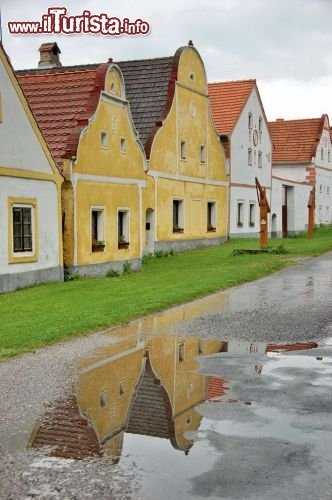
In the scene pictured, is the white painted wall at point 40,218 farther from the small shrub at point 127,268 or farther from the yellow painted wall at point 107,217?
the small shrub at point 127,268

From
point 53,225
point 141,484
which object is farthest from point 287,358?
point 53,225

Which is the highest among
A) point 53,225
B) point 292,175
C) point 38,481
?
point 292,175

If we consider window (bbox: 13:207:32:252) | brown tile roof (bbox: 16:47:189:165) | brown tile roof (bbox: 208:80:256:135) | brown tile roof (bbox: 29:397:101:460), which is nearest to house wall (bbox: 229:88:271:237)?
brown tile roof (bbox: 208:80:256:135)

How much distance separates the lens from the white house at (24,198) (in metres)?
18.7

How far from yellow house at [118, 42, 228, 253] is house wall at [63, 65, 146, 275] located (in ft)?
16.2

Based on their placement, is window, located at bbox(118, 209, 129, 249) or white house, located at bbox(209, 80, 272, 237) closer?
window, located at bbox(118, 209, 129, 249)

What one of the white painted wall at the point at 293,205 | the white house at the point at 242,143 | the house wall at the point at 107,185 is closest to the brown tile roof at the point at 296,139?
the white painted wall at the point at 293,205

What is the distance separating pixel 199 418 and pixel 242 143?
35.5m

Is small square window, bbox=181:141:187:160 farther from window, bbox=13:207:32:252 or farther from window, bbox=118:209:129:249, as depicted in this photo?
window, bbox=13:207:32:252

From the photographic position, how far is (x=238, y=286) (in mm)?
19703

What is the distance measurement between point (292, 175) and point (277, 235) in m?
10.5

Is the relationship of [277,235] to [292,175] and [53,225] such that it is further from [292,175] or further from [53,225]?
[53,225]

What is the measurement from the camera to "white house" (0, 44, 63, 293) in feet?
Result: 61.5

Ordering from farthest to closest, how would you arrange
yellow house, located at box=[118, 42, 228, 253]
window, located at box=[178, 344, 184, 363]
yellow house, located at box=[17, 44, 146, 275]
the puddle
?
yellow house, located at box=[118, 42, 228, 253] < yellow house, located at box=[17, 44, 146, 275] < window, located at box=[178, 344, 184, 363] < the puddle
